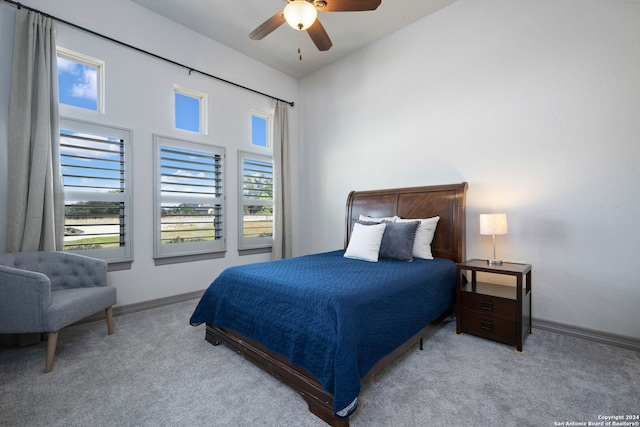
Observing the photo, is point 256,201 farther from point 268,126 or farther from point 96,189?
point 96,189

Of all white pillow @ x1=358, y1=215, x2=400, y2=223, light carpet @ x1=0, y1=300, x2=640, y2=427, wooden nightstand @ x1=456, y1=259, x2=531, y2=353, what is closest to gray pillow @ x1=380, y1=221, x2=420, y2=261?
white pillow @ x1=358, y1=215, x2=400, y2=223

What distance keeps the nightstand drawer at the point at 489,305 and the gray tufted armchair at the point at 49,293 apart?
3254 mm

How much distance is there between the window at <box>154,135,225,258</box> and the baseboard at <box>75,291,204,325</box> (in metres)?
0.55

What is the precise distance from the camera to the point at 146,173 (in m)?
3.34

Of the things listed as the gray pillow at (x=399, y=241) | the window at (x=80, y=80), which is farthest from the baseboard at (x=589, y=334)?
the window at (x=80, y=80)

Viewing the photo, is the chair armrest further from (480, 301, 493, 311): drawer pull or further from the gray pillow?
(480, 301, 493, 311): drawer pull

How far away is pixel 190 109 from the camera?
383 cm

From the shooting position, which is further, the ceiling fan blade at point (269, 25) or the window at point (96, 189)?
the window at point (96, 189)

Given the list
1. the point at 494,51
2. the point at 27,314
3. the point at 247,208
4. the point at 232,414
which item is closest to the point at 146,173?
the point at 247,208

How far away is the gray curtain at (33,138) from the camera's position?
2.48 meters

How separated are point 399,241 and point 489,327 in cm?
106

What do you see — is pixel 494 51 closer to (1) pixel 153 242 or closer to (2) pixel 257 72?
(2) pixel 257 72

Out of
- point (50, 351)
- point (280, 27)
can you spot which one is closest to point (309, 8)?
point (280, 27)

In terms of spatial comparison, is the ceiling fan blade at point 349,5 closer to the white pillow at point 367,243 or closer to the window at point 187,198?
the white pillow at point 367,243
